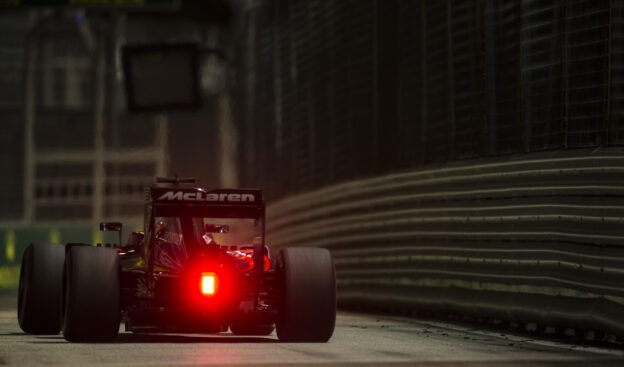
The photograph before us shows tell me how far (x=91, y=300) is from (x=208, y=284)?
1187mm

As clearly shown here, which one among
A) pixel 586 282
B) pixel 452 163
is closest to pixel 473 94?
pixel 452 163

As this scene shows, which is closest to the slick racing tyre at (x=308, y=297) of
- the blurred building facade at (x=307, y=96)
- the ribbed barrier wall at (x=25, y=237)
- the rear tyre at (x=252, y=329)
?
the rear tyre at (x=252, y=329)

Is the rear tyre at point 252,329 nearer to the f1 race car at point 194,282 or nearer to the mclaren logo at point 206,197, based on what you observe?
the f1 race car at point 194,282

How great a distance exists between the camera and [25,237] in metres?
41.5

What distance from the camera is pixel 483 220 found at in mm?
20938

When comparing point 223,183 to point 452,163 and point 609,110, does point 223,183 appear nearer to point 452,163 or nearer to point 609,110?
point 452,163

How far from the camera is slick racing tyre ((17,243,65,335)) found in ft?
59.4

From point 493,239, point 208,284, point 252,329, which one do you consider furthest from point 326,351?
point 493,239

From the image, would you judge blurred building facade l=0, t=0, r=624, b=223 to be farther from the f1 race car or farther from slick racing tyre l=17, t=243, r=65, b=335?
slick racing tyre l=17, t=243, r=65, b=335

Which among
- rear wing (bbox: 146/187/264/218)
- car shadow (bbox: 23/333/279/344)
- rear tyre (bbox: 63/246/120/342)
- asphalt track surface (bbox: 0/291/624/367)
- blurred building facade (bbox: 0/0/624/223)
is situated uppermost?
blurred building facade (bbox: 0/0/624/223)

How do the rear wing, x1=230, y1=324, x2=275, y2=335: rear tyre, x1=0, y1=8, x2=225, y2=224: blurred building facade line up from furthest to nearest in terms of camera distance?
x1=0, y1=8, x2=225, y2=224: blurred building facade, x1=230, y1=324, x2=275, y2=335: rear tyre, the rear wing

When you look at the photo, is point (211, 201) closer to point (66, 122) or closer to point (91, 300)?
point (91, 300)

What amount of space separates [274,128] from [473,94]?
10281 mm

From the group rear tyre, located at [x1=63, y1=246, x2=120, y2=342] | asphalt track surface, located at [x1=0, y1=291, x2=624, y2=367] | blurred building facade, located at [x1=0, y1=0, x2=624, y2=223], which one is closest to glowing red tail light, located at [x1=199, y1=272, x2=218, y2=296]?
asphalt track surface, located at [x1=0, y1=291, x2=624, y2=367]
